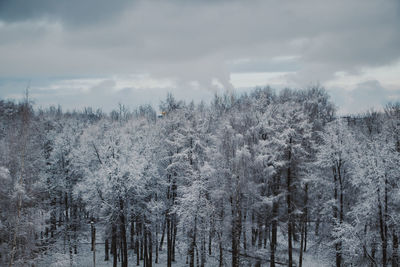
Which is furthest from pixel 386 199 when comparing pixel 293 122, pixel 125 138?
pixel 125 138

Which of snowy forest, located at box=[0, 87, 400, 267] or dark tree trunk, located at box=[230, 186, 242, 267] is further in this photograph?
dark tree trunk, located at box=[230, 186, 242, 267]

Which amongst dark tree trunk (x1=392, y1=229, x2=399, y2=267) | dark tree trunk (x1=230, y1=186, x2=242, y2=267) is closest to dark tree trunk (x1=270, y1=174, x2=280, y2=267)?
dark tree trunk (x1=230, y1=186, x2=242, y2=267)

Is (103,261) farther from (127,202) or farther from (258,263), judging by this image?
(258,263)

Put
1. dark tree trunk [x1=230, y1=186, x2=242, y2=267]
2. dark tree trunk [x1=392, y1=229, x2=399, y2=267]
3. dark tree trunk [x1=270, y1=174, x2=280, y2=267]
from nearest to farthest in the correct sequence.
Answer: dark tree trunk [x1=392, y1=229, x2=399, y2=267]
dark tree trunk [x1=230, y1=186, x2=242, y2=267]
dark tree trunk [x1=270, y1=174, x2=280, y2=267]

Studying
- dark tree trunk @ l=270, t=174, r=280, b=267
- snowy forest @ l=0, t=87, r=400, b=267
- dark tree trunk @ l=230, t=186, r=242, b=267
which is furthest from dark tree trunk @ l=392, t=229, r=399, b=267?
dark tree trunk @ l=230, t=186, r=242, b=267

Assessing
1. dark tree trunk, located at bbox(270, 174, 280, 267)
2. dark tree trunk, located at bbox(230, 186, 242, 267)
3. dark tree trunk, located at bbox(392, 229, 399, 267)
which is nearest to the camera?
dark tree trunk, located at bbox(392, 229, 399, 267)

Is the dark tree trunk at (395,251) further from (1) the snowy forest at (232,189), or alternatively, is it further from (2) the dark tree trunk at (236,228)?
(2) the dark tree trunk at (236,228)

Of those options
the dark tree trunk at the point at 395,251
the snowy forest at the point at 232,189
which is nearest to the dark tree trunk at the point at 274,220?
the snowy forest at the point at 232,189

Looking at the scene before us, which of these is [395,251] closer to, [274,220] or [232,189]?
[274,220]

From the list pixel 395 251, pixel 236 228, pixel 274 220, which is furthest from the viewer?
pixel 274 220

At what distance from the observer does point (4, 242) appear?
49.8ft

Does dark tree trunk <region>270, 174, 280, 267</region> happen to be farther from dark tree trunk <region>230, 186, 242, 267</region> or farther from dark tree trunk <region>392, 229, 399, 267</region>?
dark tree trunk <region>392, 229, 399, 267</region>

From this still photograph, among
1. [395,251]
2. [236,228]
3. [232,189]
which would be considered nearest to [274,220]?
[236,228]

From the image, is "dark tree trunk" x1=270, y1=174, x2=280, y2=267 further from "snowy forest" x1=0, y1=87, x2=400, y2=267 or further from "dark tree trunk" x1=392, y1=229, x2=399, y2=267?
"dark tree trunk" x1=392, y1=229, x2=399, y2=267
